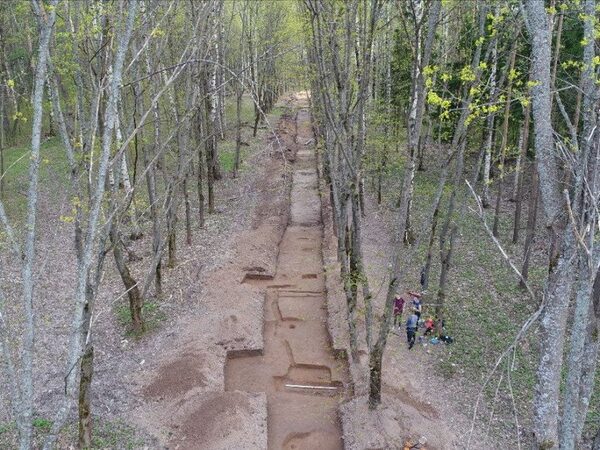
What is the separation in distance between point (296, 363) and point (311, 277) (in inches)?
189

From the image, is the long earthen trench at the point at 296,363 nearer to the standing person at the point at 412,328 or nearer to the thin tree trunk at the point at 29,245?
the standing person at the point at 412,328

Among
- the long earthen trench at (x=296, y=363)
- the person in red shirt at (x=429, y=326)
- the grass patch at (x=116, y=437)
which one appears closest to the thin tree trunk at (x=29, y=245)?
the grass patch at (x=116, y=437)

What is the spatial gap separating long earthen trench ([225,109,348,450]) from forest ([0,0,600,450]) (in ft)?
0.17

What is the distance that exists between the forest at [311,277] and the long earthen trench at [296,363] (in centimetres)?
5

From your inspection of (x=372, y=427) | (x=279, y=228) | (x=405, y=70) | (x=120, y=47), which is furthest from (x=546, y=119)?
(x=405, y=70)

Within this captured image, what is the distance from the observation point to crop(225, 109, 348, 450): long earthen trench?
10.5 m

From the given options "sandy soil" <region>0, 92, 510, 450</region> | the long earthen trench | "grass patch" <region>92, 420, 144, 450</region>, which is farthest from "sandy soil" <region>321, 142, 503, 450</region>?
"grass patch" <region>92, 420, 144, 450</region>

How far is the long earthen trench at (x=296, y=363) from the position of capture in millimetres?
10453

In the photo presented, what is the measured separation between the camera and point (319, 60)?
10.3m

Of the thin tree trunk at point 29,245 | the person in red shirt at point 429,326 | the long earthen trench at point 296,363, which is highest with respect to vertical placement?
the thin tree trunk at point 29,245

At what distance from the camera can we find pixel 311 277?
17.1m

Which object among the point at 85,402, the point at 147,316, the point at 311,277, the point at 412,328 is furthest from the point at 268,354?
the point at 85,402

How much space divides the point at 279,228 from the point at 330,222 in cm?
227

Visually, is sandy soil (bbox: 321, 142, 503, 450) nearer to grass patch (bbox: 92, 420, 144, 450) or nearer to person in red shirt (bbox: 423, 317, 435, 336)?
person in red shirt (bbox: 423, 317, 435, 336)
